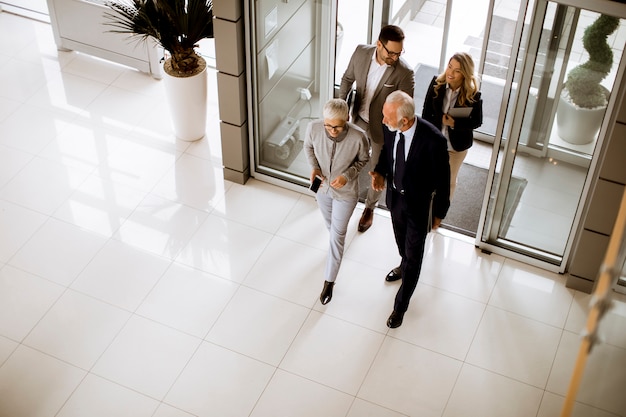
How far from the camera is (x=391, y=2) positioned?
6516mm

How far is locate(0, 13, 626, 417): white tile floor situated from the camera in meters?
4.82

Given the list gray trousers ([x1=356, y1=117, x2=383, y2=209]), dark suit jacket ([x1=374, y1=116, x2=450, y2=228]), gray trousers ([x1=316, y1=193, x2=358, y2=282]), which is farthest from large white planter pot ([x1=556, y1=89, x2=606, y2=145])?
gray trousers ([x1=316, y1=193, x2=358, y2=282])

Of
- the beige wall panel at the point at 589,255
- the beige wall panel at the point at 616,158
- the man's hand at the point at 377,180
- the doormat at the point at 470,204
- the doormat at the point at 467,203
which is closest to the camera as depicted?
the beige wall panel at the point at 616,158

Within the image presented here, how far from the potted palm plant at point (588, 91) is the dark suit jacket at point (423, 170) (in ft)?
3.26

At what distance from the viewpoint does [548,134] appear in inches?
202

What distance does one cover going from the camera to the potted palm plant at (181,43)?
6.06 metres

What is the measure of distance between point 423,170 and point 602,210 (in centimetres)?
134

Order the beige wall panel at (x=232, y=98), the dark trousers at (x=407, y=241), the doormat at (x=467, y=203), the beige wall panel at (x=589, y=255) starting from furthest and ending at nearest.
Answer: the doormat at (x=467, y=203)
the beige wall panel at (x=232, y=98)
the beige wall panel at (x=589, y=255)
the dark trousers at (x=407, y=241)

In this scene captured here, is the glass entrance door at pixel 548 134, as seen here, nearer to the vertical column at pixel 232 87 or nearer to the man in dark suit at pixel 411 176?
the man in dark suit at pixel 411 176

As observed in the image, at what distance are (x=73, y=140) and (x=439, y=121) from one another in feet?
11.1

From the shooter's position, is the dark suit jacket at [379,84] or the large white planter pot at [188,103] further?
the large white planter pot at [188,103]

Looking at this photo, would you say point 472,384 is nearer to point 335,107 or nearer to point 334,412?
point 334,412

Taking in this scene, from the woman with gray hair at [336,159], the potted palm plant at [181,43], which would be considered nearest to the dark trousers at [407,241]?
the woman with gray hair at [336,159]

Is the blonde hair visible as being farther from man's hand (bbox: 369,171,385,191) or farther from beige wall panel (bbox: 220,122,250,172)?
beige wall panel (bbox: 220,122,250,172)
